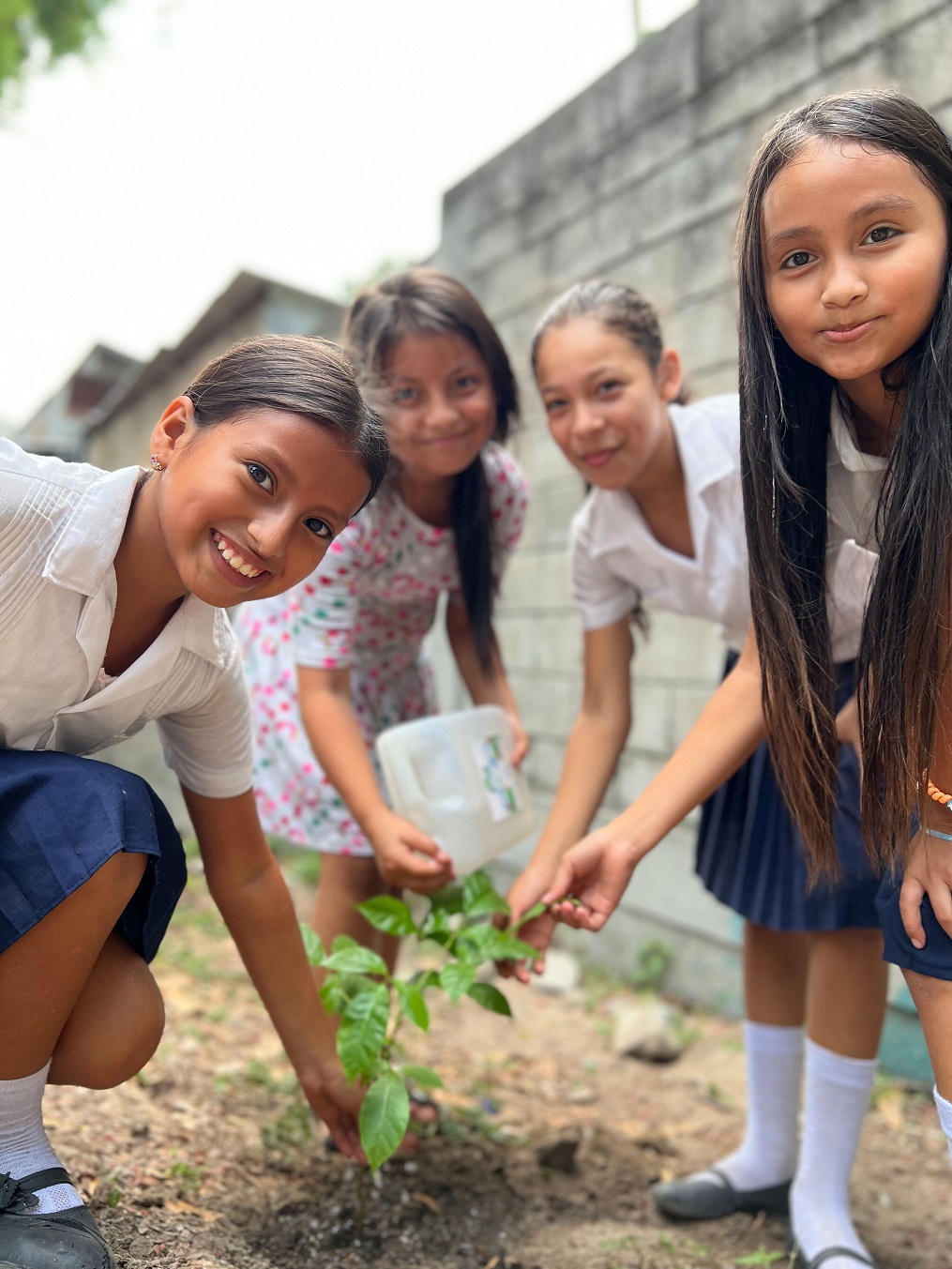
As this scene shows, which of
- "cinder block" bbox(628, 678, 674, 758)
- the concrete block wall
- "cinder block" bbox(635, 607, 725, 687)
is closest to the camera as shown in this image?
the concrete block wall

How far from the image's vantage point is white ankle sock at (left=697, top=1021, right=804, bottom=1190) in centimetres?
211

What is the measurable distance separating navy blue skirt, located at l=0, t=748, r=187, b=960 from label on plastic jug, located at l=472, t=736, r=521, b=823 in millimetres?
844

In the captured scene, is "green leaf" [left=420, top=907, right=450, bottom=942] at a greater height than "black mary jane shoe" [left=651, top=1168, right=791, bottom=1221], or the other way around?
"green leaf" [left=420, top=907, right=450, bottom=942]

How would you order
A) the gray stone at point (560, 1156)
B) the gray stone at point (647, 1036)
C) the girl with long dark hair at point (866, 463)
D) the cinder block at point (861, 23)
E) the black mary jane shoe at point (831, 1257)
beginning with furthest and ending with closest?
the gray stone at point (647, 1036), the cinder block at point (861, 23), the gray stone at point (560, 1156), the black mary jane shoe at point (831, 1257), the girl with long dark hair at point (866, 463)

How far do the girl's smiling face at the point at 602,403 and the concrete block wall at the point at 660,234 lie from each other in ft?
3.25

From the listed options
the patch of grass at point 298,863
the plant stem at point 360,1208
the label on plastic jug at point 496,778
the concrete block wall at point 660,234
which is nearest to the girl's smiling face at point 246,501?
the label on plastic jug at point 496,778

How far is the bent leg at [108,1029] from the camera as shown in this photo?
1.47m

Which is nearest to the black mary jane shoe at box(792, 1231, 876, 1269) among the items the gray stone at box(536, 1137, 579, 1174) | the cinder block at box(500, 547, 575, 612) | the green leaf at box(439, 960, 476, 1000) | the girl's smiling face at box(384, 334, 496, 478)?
the gray stone at box(536, 1137, 579, 1174)

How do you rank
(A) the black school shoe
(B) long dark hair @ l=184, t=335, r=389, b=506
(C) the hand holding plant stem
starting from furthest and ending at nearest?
(C) the hand holding plant stem
(B) long dark hair @ l=184, t=335, r=389, b=506
(A) the black school shoe

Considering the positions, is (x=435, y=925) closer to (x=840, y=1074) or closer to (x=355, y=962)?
(x=355, y=962)

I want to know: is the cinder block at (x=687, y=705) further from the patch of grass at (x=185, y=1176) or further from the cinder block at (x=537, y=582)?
the patch of grass at (x=185, y=1176)

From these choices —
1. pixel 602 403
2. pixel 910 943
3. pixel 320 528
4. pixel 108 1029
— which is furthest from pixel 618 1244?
pixel 602 403

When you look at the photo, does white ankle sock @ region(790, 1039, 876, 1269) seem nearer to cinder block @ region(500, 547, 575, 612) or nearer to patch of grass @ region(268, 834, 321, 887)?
cinder block @ region(500, 547, 575, 612)

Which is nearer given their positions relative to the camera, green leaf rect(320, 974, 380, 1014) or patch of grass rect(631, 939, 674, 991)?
green leaf rect(320, 974, 380, 1014)
